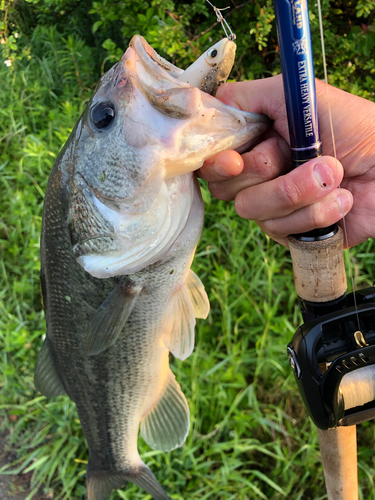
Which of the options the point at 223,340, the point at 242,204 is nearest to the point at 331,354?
the point at 242,204

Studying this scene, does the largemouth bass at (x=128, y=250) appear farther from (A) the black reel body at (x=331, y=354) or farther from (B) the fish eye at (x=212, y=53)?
(A) the black reel body at (x=331, y=354)

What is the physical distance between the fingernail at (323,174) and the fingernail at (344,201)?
3.4 inches

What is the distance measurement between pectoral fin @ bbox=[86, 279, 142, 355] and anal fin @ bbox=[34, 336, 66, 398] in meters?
0.49

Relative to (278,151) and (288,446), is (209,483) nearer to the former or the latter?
(288,446)

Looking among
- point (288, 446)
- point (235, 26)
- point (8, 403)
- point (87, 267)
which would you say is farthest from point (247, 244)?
point (8, 403)

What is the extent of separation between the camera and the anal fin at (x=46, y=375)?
5.23 feet

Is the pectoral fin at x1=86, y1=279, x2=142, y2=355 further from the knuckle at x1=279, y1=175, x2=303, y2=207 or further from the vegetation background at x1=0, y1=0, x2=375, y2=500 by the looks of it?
the vegetation background at x1=0, y1=0, x2=375, y2=500

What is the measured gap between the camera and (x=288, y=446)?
2160 millimetres

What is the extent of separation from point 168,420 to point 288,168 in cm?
123

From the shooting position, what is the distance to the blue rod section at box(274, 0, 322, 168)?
78cm

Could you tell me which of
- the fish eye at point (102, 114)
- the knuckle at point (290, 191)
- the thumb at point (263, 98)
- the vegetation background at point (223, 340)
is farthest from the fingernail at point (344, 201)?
the vegetation background at point (223, 340)

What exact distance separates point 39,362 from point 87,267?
73 centimetres

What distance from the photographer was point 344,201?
1.05 m

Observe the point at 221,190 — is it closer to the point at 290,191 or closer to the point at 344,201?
the point at 290,191
